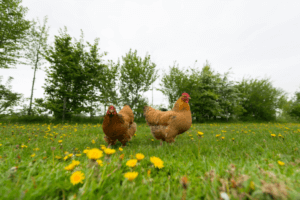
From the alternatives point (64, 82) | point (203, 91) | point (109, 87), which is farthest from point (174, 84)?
point (64, 82)

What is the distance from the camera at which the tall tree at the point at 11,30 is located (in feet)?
30.9

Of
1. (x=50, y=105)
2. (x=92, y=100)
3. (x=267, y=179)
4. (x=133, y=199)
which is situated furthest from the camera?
(x=92, y=100)

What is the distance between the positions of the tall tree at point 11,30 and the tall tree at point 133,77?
851cm

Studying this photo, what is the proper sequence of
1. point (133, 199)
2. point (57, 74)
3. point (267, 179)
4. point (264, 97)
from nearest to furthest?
point (133, 199), point (267, 179), point (57, 74), point (264, 97)

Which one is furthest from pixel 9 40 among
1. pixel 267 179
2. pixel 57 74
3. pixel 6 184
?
pixel 267 179

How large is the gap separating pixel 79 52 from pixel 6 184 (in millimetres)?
12726

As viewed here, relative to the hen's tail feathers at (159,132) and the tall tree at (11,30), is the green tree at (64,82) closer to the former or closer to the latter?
the tall tree at (11,30)

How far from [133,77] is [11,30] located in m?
10.2

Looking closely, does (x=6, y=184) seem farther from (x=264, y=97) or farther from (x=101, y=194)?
(x=264, y=97)

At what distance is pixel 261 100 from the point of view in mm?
16625

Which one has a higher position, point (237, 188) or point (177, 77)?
point (177, 77)

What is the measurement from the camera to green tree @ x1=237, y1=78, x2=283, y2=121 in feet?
53.4

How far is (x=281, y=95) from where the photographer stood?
55.3 ft

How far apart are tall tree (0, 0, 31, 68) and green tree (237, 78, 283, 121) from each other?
25405 mm
